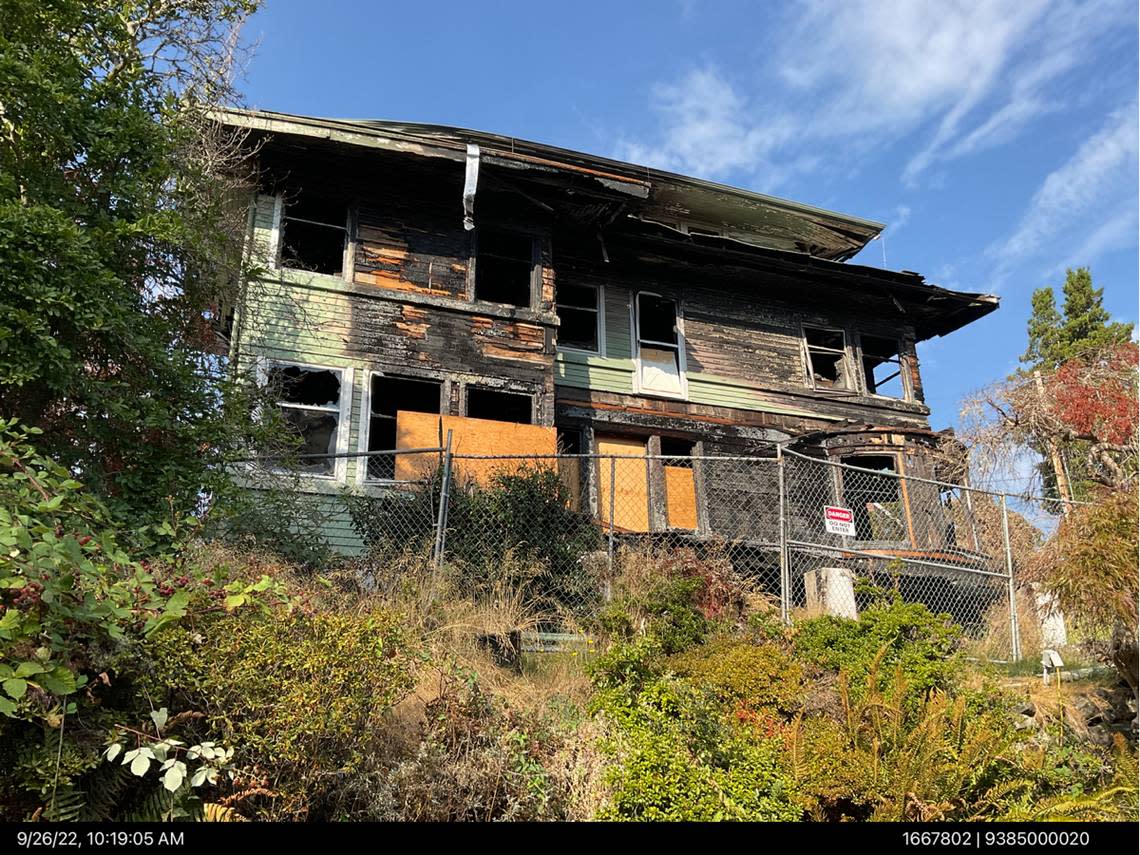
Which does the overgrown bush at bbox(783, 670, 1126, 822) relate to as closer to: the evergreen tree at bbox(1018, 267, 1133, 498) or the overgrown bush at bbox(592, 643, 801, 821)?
the overgrown bush at bbox(592, 643, 801, 821)

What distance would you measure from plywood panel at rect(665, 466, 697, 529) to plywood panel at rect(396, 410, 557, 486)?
3.12 meters

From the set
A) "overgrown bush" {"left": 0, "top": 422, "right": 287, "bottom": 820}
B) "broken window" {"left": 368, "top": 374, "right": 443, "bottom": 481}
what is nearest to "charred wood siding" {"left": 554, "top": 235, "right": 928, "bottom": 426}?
"broken window" {"left": 368, "top": 374, "right": 443, "bottom": 481}

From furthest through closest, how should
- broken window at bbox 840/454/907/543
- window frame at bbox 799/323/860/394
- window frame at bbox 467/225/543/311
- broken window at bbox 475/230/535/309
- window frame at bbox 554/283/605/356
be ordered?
1. window frame at bbox 799/323/860/394
2. broken window at bbox 840/454/907/543
3. window frame at bbox 554/283/605/356
4. broken window at bbox 475/230/535/309
5. window frame at bbox 467/225/543/311

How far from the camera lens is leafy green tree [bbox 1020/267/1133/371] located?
105 feet

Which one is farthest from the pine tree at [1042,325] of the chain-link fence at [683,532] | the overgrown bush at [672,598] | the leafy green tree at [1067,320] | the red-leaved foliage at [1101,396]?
the overgrown bush at [672,598]

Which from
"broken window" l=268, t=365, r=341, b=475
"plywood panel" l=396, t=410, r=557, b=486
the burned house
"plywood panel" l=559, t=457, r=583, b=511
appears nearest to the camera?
"plywood panel" l=396, t=410, r=557, b=486

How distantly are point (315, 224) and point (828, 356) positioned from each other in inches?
423

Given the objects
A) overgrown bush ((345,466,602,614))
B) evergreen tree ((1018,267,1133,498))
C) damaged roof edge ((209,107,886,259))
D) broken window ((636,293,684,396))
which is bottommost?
overgrown bush ((345,466,602,614))

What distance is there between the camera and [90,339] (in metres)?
6.62

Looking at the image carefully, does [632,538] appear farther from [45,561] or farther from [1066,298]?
[1066,298]

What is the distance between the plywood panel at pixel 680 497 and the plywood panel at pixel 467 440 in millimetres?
3123

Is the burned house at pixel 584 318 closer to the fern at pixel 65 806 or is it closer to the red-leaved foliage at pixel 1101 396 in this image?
the red-leaved foliage at pixel 1101 396

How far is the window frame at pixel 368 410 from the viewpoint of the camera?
11.7m

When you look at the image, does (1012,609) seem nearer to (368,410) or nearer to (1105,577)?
(1105,577)
